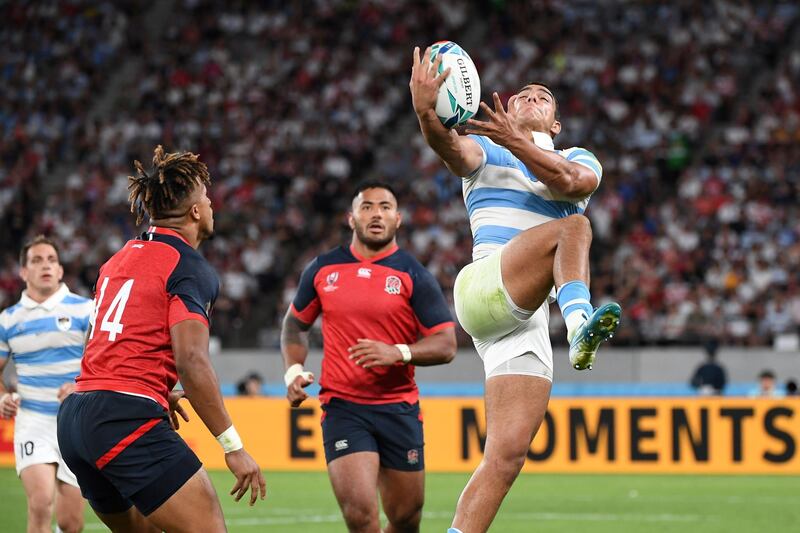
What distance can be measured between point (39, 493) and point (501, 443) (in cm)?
383

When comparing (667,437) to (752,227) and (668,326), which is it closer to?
(668,326)

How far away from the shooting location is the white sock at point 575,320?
19.7ft

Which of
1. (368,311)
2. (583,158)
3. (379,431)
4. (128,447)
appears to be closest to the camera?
(128,447)

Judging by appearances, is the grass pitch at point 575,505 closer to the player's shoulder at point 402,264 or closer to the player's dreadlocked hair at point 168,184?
the player's shoulder at point 402,264

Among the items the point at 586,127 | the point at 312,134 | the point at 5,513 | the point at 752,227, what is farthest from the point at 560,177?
the point at 312,134

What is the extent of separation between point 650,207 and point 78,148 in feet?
41.4

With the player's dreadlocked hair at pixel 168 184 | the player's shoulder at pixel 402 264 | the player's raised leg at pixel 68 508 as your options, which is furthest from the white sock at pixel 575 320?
the player's raised leg at pixel 68 508

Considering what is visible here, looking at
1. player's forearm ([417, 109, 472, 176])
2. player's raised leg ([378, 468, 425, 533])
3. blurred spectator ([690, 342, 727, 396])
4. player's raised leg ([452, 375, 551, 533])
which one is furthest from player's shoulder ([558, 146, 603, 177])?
blurred spectator ([690, 342, 727, 396])

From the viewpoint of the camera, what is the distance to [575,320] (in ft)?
19.8

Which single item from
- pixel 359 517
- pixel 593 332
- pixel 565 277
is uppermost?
pixel 565 277

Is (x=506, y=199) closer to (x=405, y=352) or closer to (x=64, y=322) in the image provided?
(x=405, y=352)

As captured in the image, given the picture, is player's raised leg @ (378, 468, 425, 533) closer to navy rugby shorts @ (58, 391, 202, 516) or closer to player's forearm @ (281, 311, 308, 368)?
player's forearm @ (281, 311, 308, 368)

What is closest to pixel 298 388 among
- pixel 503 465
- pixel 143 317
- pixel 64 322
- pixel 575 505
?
pixel 503 465

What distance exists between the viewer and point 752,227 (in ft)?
75.3
